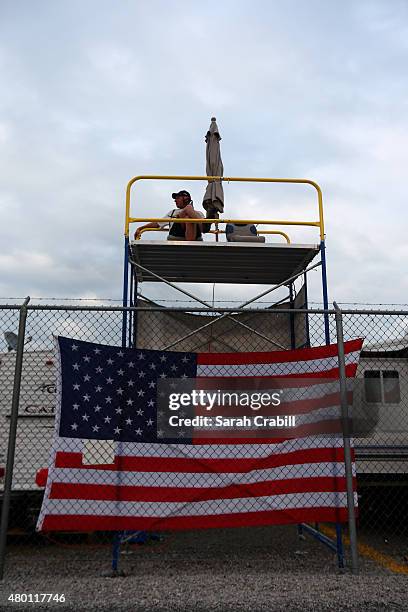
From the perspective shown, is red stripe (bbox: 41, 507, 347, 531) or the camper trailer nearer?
red stripe (bbox: 41, 507, 347, 531)

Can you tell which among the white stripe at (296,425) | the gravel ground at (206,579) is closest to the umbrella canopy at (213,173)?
the white stripe at (296,425)

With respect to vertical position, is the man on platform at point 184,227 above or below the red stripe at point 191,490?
above

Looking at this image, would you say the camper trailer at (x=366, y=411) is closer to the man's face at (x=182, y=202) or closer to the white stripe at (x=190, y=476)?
the white stripe at (x=190, y=476)

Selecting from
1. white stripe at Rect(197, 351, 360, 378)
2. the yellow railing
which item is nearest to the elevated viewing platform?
the yellow railing

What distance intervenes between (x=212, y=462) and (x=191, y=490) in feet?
1.11

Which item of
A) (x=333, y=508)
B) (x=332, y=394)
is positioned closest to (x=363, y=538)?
(x=333, y=508)

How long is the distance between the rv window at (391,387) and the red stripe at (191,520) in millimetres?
3098

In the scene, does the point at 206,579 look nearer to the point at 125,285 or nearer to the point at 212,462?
the point at 212,462

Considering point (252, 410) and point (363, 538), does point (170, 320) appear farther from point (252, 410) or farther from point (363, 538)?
point (363, 538)

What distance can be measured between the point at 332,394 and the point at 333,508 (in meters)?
1.14

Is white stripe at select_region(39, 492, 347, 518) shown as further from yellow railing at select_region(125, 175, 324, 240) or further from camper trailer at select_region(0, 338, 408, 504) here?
yellow railing at select_region(125, 175, 324, 240)

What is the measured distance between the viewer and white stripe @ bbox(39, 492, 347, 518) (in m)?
4.84

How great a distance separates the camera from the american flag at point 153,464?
493cm

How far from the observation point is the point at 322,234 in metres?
6.76
